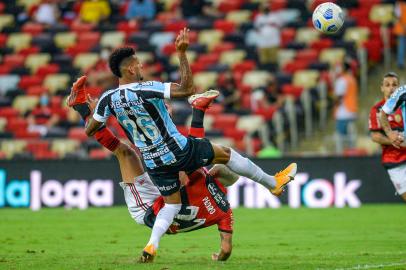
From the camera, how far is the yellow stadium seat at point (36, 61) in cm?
3038

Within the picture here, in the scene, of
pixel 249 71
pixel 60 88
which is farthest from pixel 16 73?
pixel 249 71

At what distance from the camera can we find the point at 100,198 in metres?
23.2

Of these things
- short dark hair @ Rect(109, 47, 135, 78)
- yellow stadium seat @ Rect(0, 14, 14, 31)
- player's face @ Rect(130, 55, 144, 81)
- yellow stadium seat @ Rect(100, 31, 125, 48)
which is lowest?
player's face @ Rect(130, 55, 144, 81)

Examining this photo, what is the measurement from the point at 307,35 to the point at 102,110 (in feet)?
53.8

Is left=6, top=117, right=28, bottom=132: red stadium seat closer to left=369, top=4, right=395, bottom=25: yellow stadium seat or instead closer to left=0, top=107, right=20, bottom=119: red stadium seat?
left=0, top=107, right=20, bottom=119: red stadium seat

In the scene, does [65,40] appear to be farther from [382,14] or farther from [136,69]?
[136,69]

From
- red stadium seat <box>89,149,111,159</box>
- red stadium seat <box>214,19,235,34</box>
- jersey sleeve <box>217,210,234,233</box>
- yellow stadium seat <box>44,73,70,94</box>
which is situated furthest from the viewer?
yellow stadium seat <box>44,73,70,94</box>

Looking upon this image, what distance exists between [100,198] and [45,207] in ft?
4.21

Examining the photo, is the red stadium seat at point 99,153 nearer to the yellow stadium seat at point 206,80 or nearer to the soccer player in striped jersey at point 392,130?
the yellow stadium seat at point 206,80

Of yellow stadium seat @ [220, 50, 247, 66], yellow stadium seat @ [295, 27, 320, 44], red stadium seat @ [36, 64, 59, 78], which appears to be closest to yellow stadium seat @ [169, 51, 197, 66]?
yellow stadium seat @ [220, 50, 247, 66]

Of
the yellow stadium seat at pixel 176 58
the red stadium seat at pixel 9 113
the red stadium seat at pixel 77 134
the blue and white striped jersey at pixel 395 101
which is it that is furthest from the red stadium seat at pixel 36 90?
the blue and white striped jersey at pixel 395 101

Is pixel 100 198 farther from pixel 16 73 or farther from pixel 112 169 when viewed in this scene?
pixel 16 73

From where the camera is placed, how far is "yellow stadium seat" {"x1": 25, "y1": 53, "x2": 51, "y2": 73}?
3038 centimetres

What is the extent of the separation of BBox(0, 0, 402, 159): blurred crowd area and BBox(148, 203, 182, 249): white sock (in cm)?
1148
